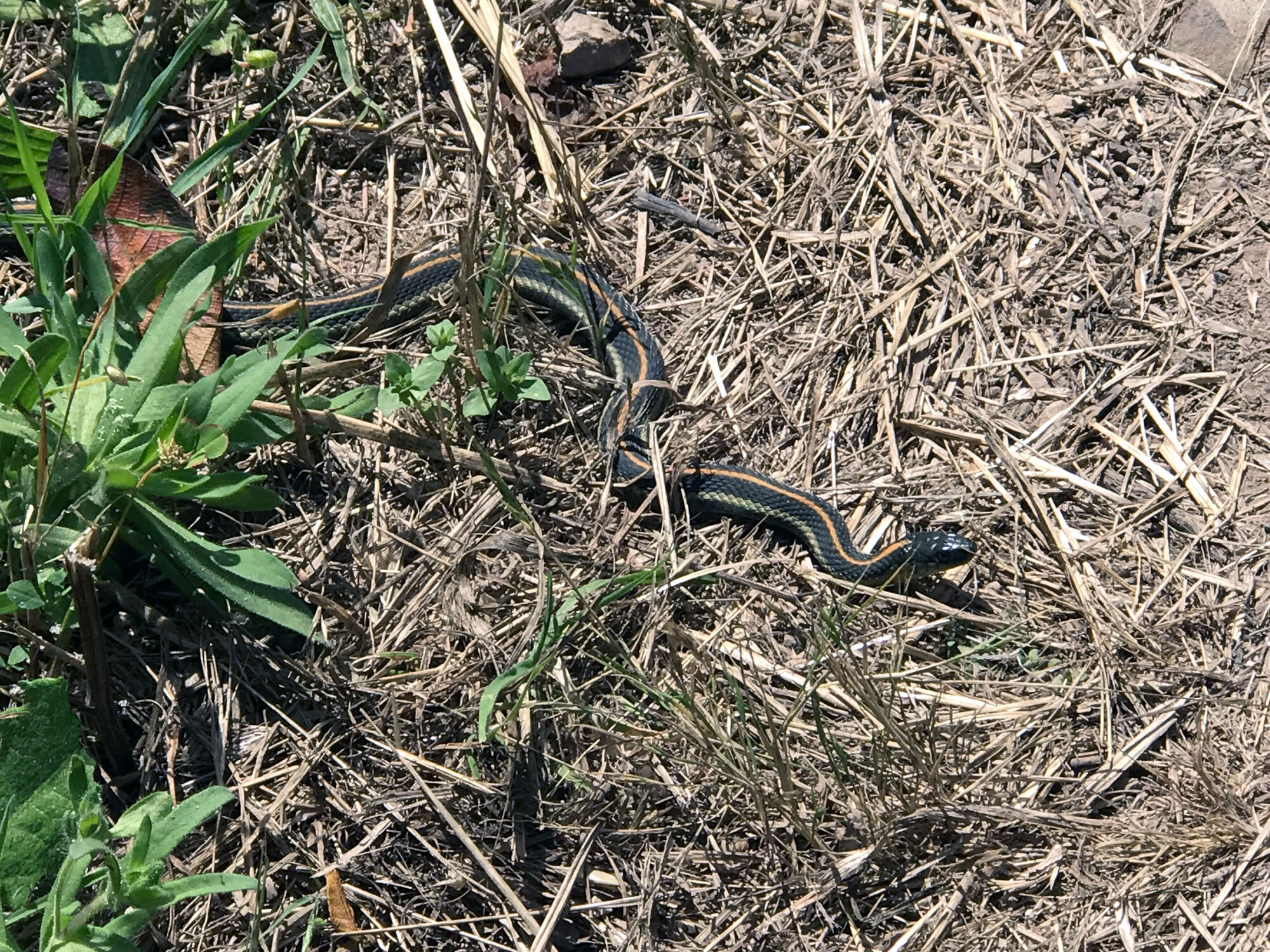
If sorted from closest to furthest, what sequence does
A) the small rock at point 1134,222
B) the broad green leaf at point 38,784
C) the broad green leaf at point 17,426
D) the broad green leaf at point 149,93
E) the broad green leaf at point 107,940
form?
the broad green leaf at point 107,940
the broad green leaf at point 38,784
the broad green leaf at point 17,426
the broad green leaf at point 149,93
the small rock at point 1134,222

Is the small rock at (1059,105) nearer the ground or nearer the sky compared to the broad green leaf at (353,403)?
nearer the sky

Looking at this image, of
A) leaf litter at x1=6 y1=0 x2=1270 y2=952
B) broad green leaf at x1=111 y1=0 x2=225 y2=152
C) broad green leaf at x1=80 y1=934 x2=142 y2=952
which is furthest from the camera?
broad green leaf at x1=111 y1=0 x2=225 y2=152

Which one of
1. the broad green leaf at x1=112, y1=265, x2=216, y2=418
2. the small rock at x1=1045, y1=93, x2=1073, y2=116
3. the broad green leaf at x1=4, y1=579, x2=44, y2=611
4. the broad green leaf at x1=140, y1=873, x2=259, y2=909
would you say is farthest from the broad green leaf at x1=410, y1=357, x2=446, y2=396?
the small rock at x1=1045, y1=93, x2=1073, y2=116

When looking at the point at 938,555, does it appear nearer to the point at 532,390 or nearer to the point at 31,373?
the point at 532,390

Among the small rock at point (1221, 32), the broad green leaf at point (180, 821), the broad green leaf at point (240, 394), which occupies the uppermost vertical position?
the small rock at point (1221, 32)

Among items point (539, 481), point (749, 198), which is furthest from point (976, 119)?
point (539, 481)

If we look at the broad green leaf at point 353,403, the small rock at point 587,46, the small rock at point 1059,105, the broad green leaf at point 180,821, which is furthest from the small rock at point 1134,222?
the broad green leaf at point 180,821

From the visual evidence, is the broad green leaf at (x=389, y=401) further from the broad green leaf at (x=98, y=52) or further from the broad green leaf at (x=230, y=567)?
the broad green leaf at (x=98, y=52)

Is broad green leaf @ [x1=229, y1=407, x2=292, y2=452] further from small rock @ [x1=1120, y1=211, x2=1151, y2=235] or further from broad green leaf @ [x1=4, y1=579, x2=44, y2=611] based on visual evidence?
small rock @ [x1=1120, y1=211, x2=1151, y2=235]
